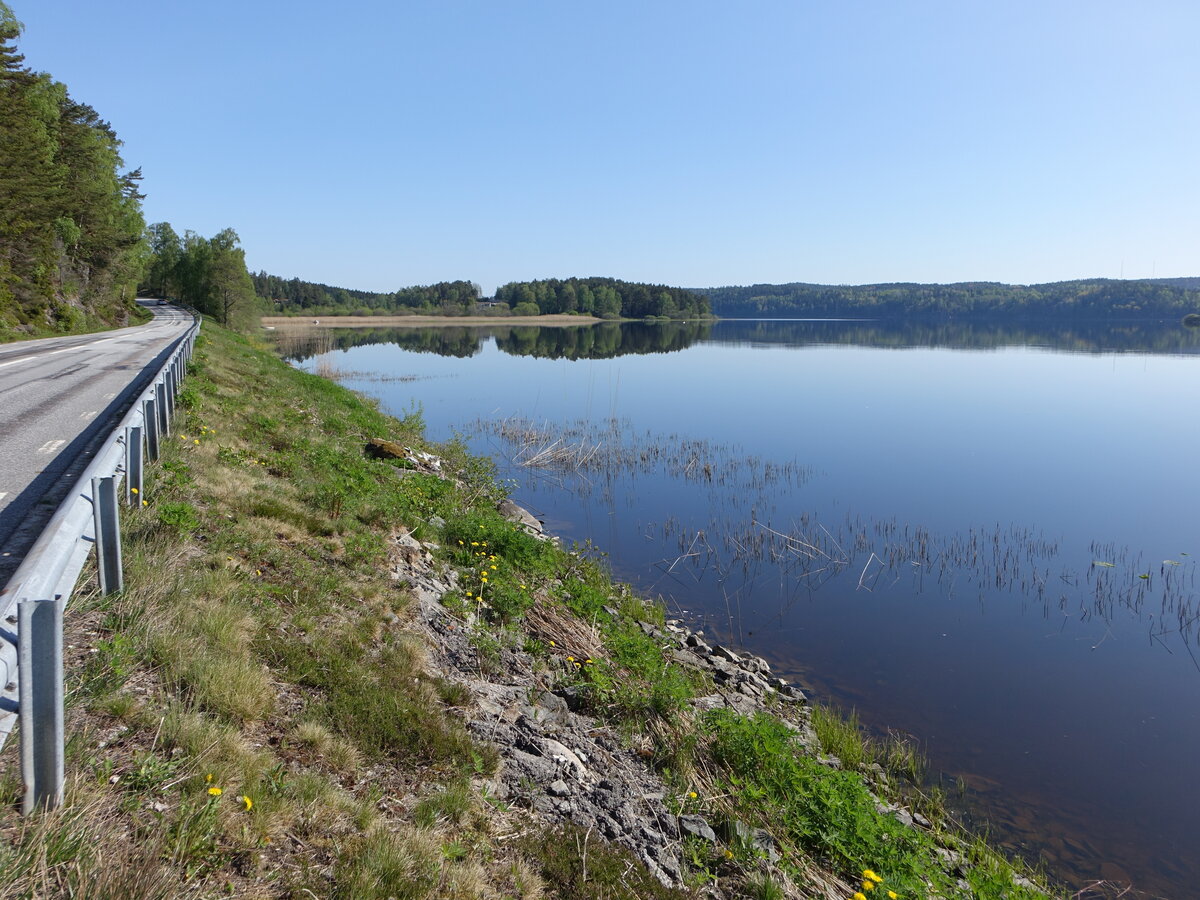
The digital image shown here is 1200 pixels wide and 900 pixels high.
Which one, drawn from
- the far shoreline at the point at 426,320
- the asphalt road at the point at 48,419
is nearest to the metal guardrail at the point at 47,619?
the asphalt road at the point at 48,419

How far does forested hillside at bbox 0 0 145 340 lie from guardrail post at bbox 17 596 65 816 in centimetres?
3299

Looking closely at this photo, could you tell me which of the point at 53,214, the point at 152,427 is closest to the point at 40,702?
the point at 152,427

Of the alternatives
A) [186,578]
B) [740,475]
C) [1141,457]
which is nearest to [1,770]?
[186,578]

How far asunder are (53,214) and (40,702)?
41.9m

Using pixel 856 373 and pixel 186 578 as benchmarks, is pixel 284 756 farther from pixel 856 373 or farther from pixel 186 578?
pixel 856 373

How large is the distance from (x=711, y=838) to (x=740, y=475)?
1612 cm

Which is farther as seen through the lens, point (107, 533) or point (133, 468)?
point (133, 468)

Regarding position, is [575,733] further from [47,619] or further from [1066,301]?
[1066,301]

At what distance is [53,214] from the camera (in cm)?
3456

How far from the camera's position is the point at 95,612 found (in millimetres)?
4828

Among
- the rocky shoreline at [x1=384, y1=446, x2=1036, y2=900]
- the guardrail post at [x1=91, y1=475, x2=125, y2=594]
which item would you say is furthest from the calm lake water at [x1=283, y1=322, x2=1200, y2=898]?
the guardrail post at [x1=91, y1=475, x2=125, y2=594]

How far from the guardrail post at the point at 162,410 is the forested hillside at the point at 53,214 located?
24498 millimetres

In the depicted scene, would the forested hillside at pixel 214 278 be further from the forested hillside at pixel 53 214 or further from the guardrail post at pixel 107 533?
the guardrail post at pixel 107 533

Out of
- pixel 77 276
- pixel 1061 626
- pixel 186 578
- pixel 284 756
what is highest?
pixel 77 276
